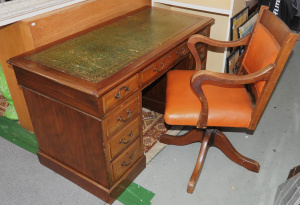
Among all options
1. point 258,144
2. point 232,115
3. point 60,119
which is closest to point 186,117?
point 232,115

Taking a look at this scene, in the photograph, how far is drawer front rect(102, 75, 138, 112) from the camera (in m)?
1.44

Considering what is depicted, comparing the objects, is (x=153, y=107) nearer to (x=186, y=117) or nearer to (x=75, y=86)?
(x=186, y=117)

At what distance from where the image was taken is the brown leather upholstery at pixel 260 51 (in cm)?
160

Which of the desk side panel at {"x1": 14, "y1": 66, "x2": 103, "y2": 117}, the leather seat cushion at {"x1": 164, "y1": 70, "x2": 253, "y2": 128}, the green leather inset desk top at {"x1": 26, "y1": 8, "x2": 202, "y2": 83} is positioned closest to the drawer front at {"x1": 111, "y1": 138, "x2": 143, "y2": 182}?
the leather seat cushion at {"x1": 164, "y1": 70, "x2": 253, "y2": 128}

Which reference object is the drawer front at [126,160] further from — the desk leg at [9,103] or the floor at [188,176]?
the desk leg at [9,103]

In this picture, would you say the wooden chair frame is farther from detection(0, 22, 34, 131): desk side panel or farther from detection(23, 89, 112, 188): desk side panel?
detection(0, 22, 34, 131): desk side panel

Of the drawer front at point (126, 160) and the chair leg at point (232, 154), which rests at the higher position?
the drawer front at point (126, 160)

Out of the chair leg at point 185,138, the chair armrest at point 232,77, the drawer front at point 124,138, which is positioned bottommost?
the chair leg at point 185,138

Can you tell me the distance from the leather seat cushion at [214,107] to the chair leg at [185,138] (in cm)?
39

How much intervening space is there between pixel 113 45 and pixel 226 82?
26.6 inches

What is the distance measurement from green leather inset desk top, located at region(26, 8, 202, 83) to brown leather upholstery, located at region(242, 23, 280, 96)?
457 mm

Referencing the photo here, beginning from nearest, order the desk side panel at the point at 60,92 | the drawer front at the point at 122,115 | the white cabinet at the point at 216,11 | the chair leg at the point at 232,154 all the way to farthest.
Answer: the desk side panel at the point at 60,92
the drawer front at the point at 122,115
the chair leg at the point at 232,154
the white cabinet at the point at 216,11

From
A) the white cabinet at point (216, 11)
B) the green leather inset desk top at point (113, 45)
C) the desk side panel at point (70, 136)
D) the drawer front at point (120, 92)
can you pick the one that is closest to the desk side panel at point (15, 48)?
the green leather inset desk top at point (113, 45)

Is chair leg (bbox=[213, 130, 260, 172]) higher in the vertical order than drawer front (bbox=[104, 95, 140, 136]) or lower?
lower
